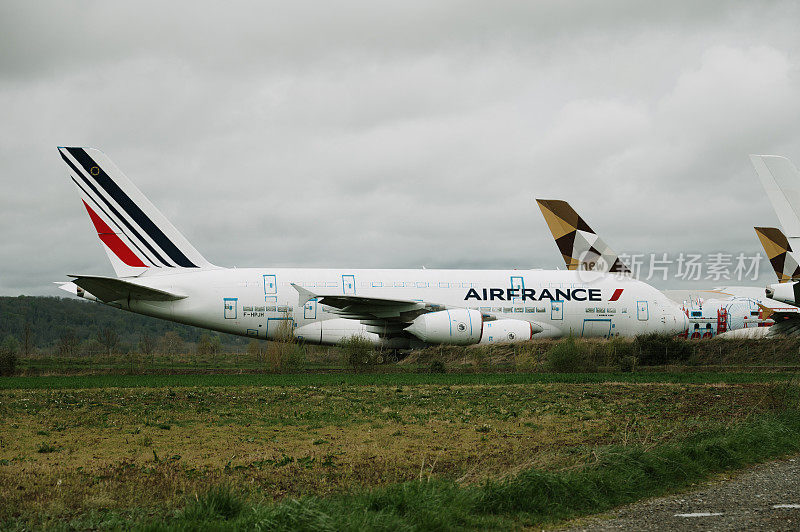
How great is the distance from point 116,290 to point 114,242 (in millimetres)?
3238

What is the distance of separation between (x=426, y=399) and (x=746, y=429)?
309 inches

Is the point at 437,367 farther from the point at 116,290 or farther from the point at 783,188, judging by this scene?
the point at 783,188

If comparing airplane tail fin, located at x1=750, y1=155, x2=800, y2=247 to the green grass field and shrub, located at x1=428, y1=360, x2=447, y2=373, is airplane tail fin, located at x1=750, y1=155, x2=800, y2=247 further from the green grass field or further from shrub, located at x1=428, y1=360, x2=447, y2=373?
shrub, located at x1=428, y1=360, x2=447, y2=373

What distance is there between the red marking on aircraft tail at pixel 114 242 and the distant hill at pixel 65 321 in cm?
9252

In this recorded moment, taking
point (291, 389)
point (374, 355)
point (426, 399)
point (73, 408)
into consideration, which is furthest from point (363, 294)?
point (73, 408)

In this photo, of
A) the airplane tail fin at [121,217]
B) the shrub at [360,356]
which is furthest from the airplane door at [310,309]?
the airplane tail fin at [121,217]

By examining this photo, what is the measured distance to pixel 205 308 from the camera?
3130 cm

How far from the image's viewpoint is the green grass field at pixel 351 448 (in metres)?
7.19

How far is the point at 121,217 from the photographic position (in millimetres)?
30922

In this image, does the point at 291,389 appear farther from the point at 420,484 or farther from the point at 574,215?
the point at 574,215

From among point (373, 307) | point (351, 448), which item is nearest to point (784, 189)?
point (351, 448)

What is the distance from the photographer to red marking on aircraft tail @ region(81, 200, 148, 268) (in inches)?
1216

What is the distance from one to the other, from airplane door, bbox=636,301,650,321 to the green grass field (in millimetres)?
14168

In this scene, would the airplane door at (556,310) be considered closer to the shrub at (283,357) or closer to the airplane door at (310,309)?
the airplane door at (310,309)
